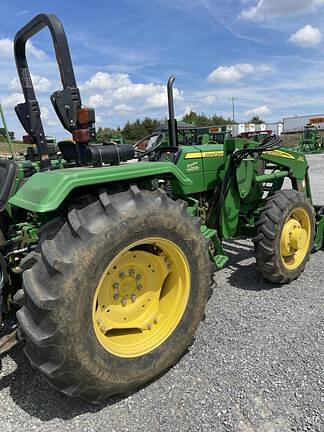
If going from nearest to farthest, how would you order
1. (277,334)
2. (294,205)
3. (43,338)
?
(43,338) → (277,334) → (294,205)

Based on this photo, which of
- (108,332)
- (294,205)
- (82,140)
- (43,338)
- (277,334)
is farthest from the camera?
(294,205)

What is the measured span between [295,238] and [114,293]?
2.02 meters

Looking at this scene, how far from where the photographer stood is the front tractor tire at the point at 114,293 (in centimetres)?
176

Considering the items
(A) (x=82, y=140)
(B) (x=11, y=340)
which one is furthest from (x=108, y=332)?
(A) (x=82, y=140)

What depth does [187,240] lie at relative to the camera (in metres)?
2.29

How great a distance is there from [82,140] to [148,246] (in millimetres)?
823

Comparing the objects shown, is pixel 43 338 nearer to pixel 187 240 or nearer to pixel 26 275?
pixel 26 275

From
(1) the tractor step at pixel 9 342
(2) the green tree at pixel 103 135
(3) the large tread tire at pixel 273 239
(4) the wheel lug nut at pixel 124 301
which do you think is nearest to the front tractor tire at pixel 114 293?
(4) the wheel lug nut at pixel 124 301

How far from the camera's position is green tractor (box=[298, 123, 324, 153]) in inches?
890

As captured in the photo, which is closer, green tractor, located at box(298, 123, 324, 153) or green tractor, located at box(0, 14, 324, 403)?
green tractor, located at box(0, 14, 324, 403)

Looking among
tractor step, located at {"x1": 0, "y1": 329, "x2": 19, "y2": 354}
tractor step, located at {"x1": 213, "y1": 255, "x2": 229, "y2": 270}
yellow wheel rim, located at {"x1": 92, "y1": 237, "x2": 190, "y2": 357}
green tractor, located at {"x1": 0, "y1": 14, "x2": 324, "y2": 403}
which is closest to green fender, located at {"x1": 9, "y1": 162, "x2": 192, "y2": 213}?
green tractor, located at {"x1": 0, "y1": 14, "x2": 324, "y2": 403}

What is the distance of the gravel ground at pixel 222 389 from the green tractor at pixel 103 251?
140mm

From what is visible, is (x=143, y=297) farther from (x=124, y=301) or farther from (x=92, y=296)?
(x=92, y=296)

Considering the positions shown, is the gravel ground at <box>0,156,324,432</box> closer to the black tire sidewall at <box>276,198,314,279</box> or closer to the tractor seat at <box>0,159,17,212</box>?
the black tire sidewall at <box>276,198,314,279</box>
